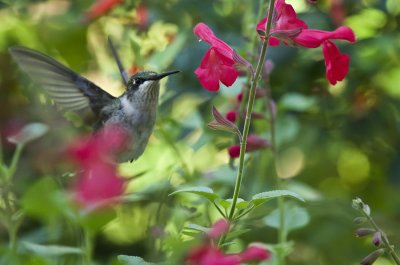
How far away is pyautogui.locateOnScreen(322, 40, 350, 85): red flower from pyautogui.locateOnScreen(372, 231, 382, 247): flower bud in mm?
302

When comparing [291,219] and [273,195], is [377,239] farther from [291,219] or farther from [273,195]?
[291,219]

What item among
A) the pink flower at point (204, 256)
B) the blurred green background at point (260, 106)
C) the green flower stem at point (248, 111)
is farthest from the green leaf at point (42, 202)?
the blurred green background at point (260, 106)

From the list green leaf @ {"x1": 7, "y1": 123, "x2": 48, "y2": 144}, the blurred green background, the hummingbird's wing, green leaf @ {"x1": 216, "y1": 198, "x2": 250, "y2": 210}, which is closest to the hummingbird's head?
the hummingbird's wing

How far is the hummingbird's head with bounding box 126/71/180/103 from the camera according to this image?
215 cm

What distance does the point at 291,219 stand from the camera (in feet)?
7.18

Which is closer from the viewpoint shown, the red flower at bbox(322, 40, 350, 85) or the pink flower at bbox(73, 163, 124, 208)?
the pink flower at bbox(73, 163, 124, 208)

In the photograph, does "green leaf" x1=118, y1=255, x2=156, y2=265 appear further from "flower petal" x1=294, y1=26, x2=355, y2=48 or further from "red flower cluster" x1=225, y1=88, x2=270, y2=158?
"red flower cluster" x1=225, y1=88, x2=270, y2=158

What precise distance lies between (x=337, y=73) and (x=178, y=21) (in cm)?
168

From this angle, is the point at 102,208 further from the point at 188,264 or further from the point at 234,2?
the point at 234,2

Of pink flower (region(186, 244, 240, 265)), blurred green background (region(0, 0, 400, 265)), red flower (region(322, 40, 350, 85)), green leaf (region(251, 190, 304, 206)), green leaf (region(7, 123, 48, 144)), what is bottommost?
blurred green background (region(0, 0, 400, 265))

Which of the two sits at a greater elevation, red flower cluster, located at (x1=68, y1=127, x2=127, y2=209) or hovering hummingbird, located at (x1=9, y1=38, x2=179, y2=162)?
red flower cluster, located at (x1=68, y1=127, x2=127, y2=209)

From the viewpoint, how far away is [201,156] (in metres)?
3.20

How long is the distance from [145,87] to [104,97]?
0.21 m

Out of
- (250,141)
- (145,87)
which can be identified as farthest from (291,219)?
(145,87)
